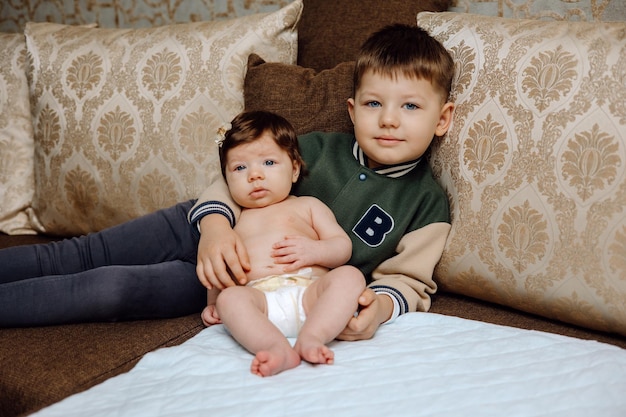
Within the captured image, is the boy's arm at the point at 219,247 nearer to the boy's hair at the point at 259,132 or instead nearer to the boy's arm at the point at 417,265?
the boy's hair at the point at 259,132

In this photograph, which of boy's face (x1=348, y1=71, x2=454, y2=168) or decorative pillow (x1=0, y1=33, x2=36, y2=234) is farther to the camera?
decorative pillow (x1=0, y1=33, x2=36, y2=234)

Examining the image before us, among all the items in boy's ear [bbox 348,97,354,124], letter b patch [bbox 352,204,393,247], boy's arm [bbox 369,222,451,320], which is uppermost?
boy's ear [bbox 348,97,354,124]

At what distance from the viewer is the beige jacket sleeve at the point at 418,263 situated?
1367mm

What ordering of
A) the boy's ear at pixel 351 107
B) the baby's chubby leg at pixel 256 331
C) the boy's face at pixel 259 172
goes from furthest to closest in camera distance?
the boy's ear at pixel 351 107, the boy's face at pixel 259 172, the baby's chubby leg at pixel 256 331

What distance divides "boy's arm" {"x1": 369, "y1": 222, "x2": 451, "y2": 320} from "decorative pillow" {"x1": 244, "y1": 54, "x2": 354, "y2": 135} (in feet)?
1.15

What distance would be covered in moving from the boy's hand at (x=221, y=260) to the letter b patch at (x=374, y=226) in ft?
0.92

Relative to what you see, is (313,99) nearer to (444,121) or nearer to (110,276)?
(444,121)

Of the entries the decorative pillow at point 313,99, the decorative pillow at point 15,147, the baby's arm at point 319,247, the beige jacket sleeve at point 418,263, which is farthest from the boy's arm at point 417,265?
the decorative pillow at point 15,147

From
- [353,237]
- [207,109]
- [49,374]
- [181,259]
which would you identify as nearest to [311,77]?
[207,109]

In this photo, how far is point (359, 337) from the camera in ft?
3.88

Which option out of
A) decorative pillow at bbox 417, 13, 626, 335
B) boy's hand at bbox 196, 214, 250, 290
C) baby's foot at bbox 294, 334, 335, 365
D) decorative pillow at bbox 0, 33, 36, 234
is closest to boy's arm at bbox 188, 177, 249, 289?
boy's hand at bbox 196, 214, 250, 290

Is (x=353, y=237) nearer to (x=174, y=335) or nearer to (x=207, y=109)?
(x=174, y=335)

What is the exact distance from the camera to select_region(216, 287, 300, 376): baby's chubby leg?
40.1 inches

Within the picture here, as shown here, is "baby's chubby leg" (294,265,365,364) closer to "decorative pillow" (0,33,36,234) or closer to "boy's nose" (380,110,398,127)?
"boy's nose" (380,110,398,127)
